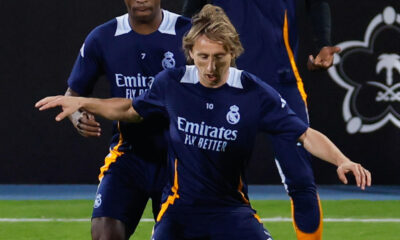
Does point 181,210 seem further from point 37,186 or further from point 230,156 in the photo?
point 37,186

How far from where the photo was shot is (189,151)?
4.61 m

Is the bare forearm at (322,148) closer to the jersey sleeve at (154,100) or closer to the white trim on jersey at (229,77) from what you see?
the white trim on jersey at (229,77)

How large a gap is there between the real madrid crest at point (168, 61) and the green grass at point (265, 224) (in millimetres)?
2529

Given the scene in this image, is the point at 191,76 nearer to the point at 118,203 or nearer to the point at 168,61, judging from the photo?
the point at 168,61

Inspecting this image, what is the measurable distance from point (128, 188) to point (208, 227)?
80 centimetres

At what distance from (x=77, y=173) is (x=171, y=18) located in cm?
482

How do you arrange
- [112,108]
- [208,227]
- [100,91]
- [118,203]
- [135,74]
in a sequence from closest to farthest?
[208,227] → [112,108] → [118,203] → [135,74] → [100,91]

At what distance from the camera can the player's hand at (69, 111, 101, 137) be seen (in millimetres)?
4926

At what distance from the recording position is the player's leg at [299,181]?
559 cm

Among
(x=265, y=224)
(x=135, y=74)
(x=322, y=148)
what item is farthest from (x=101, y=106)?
(x=265, y=224)

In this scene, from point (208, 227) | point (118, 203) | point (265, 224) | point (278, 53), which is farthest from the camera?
point (265, 224)

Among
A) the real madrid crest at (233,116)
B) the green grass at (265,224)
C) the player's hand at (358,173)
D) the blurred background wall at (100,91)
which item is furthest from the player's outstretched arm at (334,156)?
the blurred background wall at (100,91)

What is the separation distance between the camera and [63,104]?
15.2 ft

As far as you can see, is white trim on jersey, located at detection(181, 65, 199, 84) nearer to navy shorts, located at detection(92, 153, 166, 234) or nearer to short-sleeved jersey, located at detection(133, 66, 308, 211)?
short-sleeved jersey, located at detection(133, 66, 308, 211)
